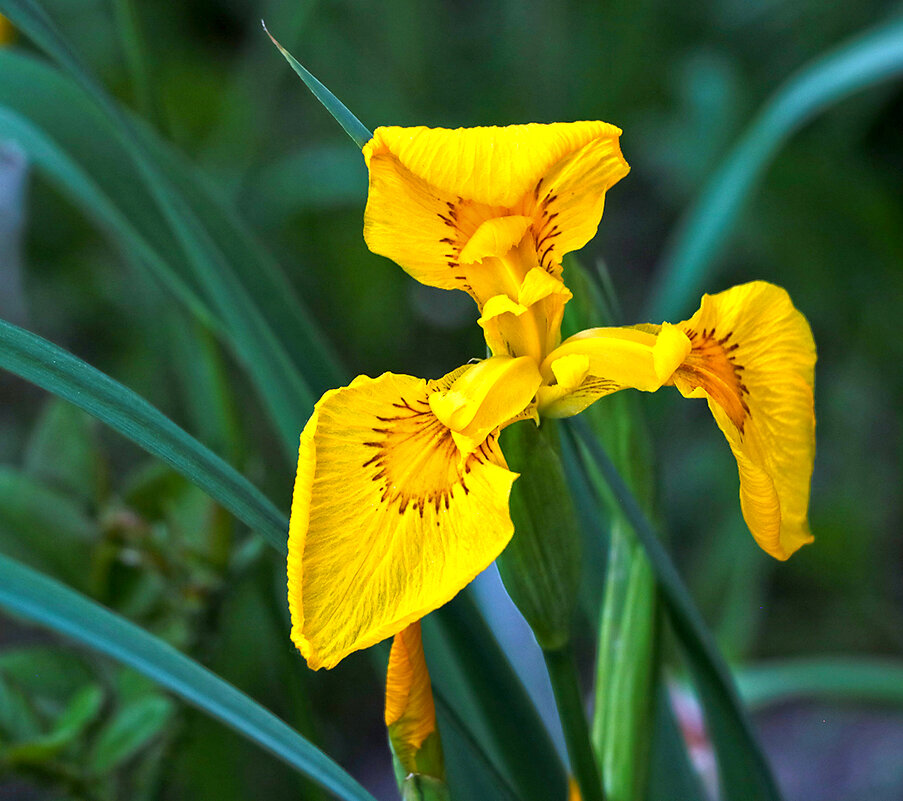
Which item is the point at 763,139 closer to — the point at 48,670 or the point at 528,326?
the point at 528,326

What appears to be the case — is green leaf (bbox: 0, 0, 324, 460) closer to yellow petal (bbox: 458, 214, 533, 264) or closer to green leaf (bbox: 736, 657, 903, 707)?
yellow petal (bbox: 458, 214, 533, 264)

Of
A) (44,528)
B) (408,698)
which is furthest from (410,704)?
(44,528)

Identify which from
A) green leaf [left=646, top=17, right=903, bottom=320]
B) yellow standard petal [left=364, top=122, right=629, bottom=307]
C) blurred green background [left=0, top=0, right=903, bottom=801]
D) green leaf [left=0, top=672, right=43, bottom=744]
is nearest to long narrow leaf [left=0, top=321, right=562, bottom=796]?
yellow standard petal [left=364, top=122, right=629, bottom=307]

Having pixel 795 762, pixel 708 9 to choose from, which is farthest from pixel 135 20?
pixel 708 9

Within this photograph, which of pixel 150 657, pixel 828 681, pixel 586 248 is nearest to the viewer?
pixel 150 657

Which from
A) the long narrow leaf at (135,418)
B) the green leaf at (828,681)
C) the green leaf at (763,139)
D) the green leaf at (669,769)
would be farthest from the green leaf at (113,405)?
the green leaf at (828,681)
